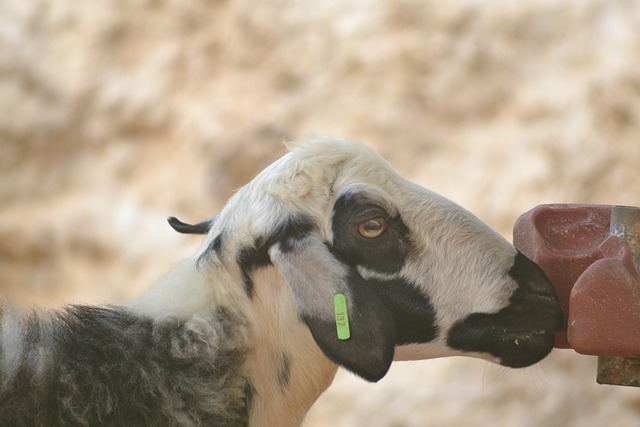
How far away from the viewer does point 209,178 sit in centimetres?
545

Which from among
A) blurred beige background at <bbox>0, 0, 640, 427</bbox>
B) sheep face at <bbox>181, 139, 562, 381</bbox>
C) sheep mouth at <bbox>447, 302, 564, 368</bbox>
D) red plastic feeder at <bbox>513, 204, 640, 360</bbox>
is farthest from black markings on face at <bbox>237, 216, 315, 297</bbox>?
blurred beige background at <bbox>0, 0, 640, 427</bbox>

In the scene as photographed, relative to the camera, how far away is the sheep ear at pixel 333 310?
2.29 m

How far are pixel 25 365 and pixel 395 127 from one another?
3266mm

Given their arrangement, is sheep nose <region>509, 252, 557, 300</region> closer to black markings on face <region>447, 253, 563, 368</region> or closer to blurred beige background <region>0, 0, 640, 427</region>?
black markings on face <region>447, 253, 563, 368</region>

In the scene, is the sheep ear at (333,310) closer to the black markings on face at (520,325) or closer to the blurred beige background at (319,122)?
the black markings on face at (520,325)

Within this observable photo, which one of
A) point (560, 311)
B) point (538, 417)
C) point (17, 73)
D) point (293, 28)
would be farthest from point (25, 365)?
point (17, 73)

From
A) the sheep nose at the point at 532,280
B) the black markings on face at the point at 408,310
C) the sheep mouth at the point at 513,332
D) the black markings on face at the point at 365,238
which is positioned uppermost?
the black markings on face at the point at 365,238

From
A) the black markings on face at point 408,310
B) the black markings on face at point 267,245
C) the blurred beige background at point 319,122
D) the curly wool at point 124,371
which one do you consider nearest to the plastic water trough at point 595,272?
the black markings on face at point 408,310

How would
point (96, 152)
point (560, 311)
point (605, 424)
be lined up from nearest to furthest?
1. point (560, 311)
2. point (605, 424)
3. point (96, 152)

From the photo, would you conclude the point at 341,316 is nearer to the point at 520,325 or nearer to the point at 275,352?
the point at 275,352

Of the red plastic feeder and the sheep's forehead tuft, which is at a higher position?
the sheep's forehead tuft

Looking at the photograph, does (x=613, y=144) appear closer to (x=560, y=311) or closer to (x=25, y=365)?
(x=560, y=311)

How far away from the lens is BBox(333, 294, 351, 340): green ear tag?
2273 millimetres

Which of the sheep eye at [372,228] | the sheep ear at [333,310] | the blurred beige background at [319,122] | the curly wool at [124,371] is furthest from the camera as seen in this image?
the blurred beige background at [319,122]
